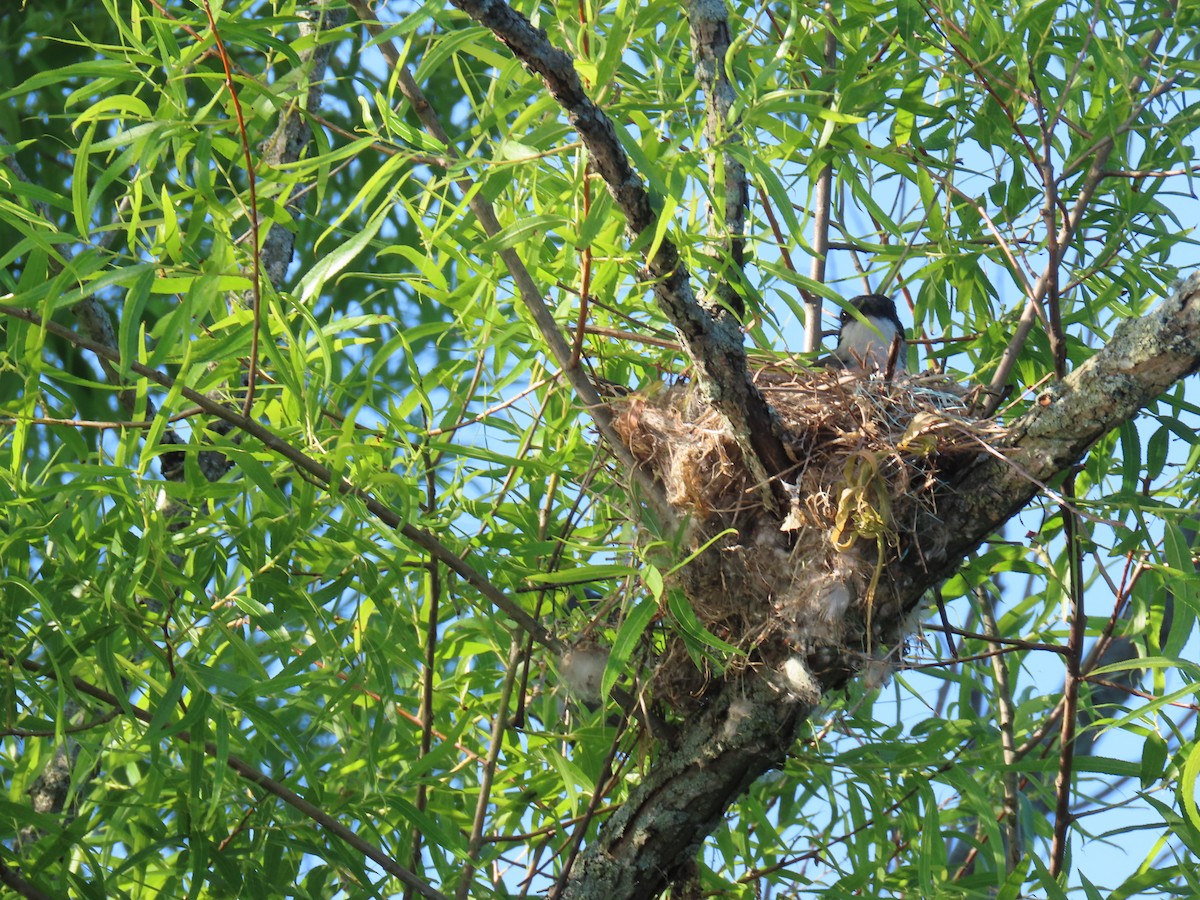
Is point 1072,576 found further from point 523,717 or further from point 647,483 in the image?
point 523,717

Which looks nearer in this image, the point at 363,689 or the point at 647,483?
the point at 647,483

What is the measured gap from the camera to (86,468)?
199 centimetres

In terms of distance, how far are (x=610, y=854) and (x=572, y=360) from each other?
85 cm

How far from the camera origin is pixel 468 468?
2752 mm

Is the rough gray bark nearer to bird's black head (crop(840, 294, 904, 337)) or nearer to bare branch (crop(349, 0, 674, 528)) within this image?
bare branch (crop(349, 0, 674, 528))

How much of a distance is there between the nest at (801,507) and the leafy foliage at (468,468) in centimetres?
10

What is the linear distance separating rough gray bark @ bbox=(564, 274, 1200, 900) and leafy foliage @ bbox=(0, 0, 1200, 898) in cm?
11

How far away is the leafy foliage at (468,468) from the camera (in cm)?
205

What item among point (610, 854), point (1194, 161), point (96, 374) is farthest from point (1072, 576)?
point (96, 374)

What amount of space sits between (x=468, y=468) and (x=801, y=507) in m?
0.72

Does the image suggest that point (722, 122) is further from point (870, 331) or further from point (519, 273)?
point (870, 331)

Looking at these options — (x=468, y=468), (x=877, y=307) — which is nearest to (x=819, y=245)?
(x=877, y=307)

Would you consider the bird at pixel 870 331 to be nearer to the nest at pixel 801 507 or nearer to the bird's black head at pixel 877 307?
the bird's black head at pixel 877 307

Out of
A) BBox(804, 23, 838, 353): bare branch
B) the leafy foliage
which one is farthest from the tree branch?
BBox(804, 23, 838, 353): bare branch
